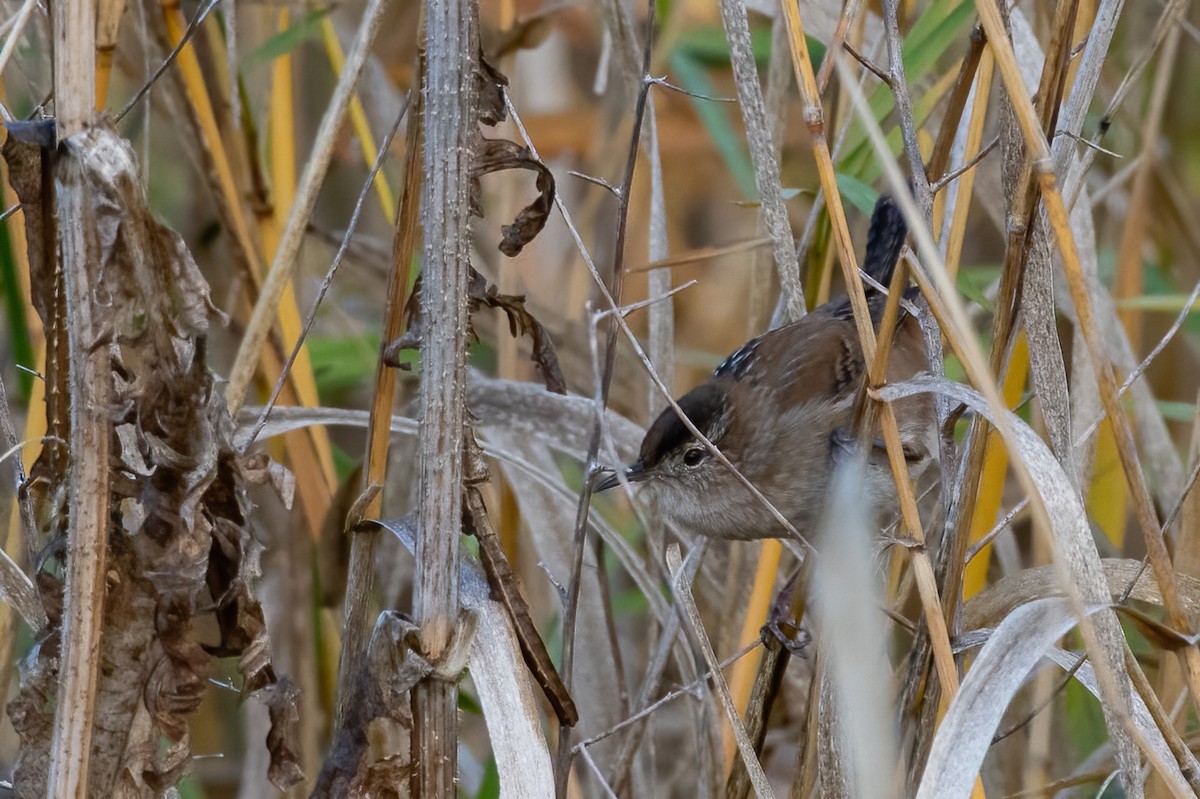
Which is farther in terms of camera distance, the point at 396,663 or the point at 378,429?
the point at 378,429

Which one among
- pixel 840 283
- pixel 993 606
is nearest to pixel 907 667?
pixel 993 606

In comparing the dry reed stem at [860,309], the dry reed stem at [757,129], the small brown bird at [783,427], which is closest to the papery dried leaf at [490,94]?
the dry reed stem at [860,309]

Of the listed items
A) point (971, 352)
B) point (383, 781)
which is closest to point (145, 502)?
point (383, 781)

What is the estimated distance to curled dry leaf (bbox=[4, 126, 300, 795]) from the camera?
108 cm

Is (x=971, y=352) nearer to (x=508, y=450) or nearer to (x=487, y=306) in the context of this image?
(x=487, y=306)

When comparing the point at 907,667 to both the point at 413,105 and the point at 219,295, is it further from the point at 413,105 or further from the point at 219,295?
the point at 219,295

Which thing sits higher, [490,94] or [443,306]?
[490,94]

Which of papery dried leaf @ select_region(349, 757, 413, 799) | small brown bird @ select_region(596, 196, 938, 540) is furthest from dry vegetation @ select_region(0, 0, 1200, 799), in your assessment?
small brown bird @ select_region(596, 196, 938, 540)

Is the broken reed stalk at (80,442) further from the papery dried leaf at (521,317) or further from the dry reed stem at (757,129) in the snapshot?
the dry reed stem at (757,129)

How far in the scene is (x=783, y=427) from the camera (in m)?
2.41

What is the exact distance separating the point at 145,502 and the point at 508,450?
941mm

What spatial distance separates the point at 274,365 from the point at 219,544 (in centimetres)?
93

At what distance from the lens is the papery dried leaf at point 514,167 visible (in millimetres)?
1197

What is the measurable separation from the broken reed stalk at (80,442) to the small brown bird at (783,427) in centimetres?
119
